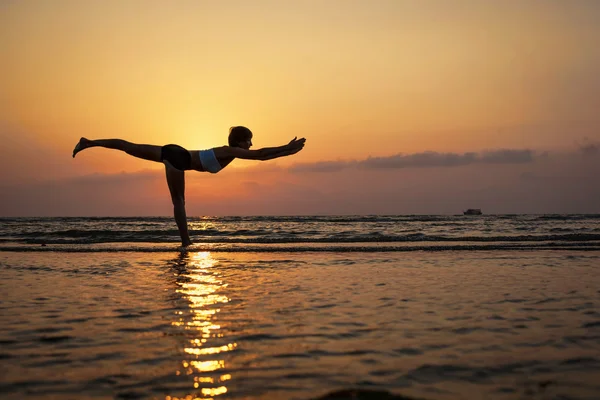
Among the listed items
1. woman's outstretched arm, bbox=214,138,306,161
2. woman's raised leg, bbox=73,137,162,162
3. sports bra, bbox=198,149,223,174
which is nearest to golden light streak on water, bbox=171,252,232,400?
woman's outstretched arm, bbox=214,138,306,161

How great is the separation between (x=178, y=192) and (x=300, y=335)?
893 cm

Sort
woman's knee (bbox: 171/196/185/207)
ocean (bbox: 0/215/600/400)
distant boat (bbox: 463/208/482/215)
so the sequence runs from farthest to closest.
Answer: distant boat (bbox: 463/208/482/215), woman's knee (bbox: 171/196/185/207), ocean (bbox: 0/215/600/400)

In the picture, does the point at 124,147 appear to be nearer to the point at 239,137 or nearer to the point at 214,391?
the point at 239,137

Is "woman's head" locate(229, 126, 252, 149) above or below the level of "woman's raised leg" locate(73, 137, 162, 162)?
above

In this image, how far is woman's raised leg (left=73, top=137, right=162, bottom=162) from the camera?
1084cm

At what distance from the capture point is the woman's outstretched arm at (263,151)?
33.0ft

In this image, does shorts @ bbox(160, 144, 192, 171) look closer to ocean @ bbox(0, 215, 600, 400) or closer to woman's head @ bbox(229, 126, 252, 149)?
woman's head @ bbox(229, 126, 252, 149)

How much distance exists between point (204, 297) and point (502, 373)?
10.5ft

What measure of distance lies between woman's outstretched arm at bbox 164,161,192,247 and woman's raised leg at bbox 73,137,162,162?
448 millimetres

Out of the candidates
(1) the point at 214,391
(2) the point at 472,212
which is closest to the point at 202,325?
(1) the point at 214,391

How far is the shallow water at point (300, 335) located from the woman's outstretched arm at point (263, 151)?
330 centimetres

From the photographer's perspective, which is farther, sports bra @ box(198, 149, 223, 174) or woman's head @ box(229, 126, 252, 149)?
sports bra @ box(198, 149, 223, 174)

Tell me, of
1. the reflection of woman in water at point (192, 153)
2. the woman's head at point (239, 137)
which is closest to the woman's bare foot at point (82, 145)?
the reflection of woman in water at point (192, 153)

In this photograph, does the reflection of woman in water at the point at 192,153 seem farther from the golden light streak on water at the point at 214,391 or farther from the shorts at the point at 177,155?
the golden light streak on water at the point at 214,391
